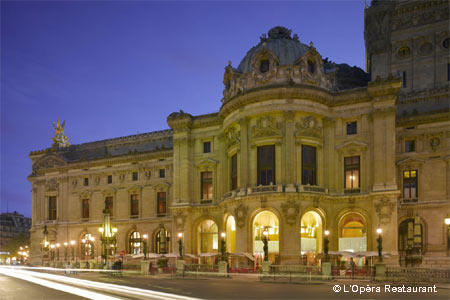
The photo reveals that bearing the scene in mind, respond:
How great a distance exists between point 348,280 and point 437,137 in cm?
2215

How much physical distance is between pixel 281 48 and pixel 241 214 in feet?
63.7

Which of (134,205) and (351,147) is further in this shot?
(134,205)

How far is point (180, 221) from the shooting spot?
58.6m

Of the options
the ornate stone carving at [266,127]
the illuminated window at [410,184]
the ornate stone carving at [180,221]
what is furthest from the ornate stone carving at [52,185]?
the illuminated window at [410,184]

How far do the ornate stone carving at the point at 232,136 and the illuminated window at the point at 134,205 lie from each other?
807 inches

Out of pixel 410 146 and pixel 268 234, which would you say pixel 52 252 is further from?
pixel 410 146

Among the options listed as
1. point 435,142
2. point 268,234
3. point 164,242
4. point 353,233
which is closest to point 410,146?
point 435,142

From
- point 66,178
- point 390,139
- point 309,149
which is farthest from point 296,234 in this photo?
point 66,178

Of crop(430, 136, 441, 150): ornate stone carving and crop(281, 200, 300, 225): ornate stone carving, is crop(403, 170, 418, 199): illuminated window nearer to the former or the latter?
crop(430, 136, 441, 150): ornate stone carving

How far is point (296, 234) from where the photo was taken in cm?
4734

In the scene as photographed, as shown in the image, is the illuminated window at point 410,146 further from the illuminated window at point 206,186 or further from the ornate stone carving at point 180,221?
the ornate stone carving at point 180,221

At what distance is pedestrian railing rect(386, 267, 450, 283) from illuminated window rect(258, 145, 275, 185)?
1632cm

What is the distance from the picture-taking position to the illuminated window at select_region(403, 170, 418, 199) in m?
51.6

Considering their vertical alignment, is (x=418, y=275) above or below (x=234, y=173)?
below
